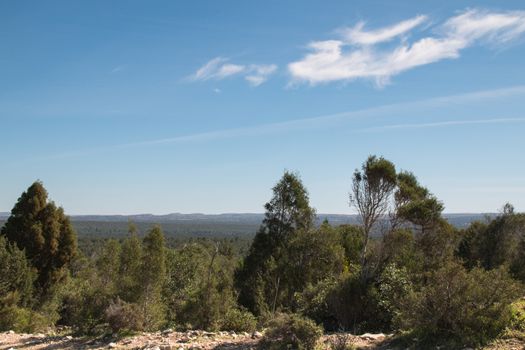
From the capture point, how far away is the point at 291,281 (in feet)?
80.1

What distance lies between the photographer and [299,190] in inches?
1019

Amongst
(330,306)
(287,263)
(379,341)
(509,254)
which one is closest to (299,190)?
(287,263)

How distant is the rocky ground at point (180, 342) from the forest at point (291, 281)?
0.55 meters

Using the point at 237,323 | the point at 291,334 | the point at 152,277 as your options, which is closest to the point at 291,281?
the point at 237,323

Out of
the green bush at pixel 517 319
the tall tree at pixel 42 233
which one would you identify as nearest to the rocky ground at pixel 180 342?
the green bush at pixel 517 319

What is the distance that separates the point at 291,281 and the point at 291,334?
1263 cm

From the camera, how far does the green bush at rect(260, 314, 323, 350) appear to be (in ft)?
38.4

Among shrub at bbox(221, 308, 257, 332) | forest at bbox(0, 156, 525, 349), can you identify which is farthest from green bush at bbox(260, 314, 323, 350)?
shrub at bbox(221, 308, 257, 332)

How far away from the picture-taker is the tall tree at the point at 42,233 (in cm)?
2373

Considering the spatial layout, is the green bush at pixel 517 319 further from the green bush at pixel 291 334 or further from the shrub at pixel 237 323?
the shrub at pixel 237 323

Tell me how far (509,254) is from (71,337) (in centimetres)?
3212

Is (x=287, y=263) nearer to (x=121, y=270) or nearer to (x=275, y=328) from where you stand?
(x=121, y=270)

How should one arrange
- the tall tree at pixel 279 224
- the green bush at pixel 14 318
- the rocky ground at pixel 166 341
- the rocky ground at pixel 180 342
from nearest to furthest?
the rocky ground at pixel 180 342
the rocky ground at pixel 166 341
the green bush at pixel 14 318
the tall tree at pixel 279 224

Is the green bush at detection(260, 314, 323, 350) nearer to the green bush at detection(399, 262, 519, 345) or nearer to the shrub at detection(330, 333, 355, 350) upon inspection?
the shrub at detection(330, 333, 355, 350)
